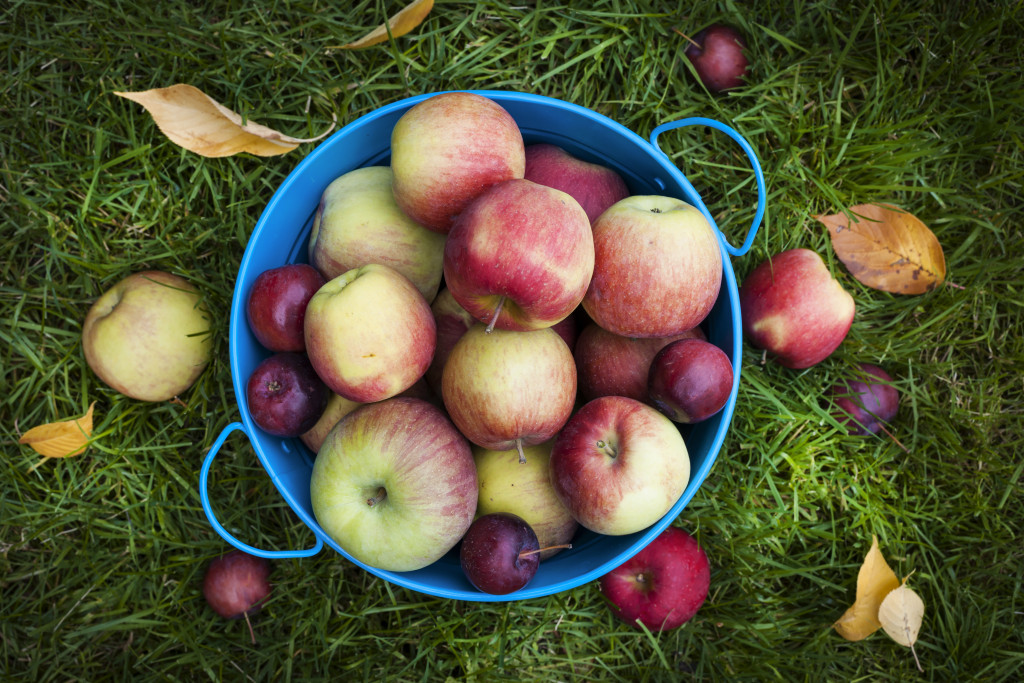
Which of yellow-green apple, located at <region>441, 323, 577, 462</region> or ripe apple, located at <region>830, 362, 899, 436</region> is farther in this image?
ripe apple, located at <region>830, 362, 899, 436</region>

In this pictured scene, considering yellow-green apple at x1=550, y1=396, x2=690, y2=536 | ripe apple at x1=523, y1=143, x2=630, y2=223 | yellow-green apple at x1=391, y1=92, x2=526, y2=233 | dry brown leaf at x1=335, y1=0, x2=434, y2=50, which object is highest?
dry brown leaf at x1=335, y1=0, x2=434, y2=50

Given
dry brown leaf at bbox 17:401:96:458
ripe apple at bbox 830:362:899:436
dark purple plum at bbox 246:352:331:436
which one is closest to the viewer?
dark purple plum at bbox 246:352:331:436

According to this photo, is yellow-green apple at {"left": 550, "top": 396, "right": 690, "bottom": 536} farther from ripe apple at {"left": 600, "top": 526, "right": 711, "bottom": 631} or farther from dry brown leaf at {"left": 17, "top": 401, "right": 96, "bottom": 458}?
dry brown leaf at {"left": 17, "top": 401, "right": 96, "bottom": 458}

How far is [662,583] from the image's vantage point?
7.05ft

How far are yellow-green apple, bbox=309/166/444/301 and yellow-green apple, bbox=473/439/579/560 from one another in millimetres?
572

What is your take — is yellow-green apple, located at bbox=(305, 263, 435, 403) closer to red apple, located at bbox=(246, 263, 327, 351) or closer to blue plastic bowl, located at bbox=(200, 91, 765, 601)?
red apple, located at bbox=(246, 263, 327, 351)

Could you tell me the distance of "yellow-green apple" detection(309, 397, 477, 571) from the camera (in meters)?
1.78

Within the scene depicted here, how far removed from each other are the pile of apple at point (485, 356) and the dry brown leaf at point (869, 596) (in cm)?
93

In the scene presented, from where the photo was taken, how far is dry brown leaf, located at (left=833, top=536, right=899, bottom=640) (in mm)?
2270

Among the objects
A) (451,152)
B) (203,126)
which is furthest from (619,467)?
(203,126)

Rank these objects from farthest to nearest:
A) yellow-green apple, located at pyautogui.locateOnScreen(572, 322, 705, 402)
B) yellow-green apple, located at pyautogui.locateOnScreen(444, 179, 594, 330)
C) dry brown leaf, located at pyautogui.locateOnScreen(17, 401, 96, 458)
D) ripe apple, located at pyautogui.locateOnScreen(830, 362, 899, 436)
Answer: ripe apple, located at pyautogui.locateOnScreen(830, 362, 899, 436) → dry brown leaf, located at pyautogui.locateOnScreen(17, 401, 96, 458) → yellow-green apple, located at pyautogui.locateOnScreen(572, 322, 705, 402) → yellow-green apple, located at pyautogui.locateOnScreen(444, 179, 594, 330)

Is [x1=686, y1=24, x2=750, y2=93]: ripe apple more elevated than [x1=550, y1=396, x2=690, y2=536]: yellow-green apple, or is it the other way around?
[x1=686, y1=24, x2=750, y2=93]: ripe apple

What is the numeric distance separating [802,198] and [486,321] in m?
1.32

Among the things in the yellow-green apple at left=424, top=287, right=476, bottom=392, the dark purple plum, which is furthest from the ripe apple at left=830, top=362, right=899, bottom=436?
the dark purple plum
